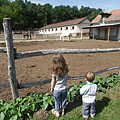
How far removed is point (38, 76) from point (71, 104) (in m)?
2.47

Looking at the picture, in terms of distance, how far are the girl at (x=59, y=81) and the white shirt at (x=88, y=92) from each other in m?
0.37

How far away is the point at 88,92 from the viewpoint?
2566 mm

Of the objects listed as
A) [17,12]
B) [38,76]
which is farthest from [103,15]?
[17,12]

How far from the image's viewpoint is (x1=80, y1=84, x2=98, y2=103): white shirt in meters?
2.55

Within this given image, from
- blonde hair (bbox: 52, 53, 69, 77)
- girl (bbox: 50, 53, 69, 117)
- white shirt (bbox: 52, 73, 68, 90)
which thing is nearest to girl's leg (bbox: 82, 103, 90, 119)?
girl (bbox: 50, 53, 69, 117)

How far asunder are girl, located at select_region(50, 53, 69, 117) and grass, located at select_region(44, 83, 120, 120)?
205mm

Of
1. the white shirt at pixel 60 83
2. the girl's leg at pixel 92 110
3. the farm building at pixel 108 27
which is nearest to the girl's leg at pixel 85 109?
the girl's leg at pixel 92 110

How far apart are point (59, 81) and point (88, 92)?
60cm

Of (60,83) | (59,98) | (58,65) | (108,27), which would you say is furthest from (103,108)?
(108,27)

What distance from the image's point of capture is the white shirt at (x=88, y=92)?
101 inches

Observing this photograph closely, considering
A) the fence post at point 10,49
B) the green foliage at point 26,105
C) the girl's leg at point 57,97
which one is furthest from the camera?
the girl's leg at point 57,97

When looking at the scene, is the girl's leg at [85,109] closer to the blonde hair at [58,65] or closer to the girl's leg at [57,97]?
the girl's leg at [57,97]

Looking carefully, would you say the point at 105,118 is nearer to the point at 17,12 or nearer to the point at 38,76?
the point at 38,76

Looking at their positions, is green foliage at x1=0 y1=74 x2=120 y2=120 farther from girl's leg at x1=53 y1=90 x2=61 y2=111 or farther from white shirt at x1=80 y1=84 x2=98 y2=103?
white shirt at x1=80 y1=84 x2=98 y2=103
